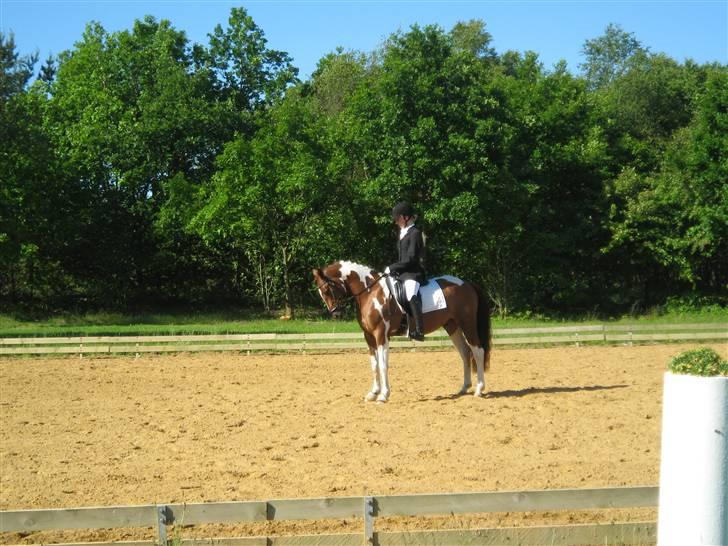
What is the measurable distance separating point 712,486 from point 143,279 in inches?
1339

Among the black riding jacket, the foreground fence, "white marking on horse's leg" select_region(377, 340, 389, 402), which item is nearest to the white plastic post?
the foreground fence

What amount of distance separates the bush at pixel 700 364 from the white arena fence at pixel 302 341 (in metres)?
16.6

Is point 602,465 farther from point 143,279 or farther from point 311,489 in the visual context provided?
point 143,279

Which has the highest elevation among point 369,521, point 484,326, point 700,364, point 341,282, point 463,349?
point 341,282

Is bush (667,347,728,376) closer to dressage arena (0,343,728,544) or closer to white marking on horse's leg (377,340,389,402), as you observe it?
dressage arena (0,343,728,544)

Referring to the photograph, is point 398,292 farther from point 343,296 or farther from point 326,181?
point 326,181

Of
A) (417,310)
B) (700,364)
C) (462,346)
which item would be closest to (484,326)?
(462,346)

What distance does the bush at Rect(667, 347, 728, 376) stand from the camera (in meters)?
4.17

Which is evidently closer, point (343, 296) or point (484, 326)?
point (343, 296)

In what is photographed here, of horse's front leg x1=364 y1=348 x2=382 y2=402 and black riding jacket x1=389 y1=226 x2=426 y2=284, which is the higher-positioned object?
black riding jacket x1=389 y1=226 x2=426 y2=284

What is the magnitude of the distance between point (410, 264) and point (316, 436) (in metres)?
3.25

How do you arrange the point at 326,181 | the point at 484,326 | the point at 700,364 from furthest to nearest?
the point at 326,181 → the point at 484,326 → the point at 700,364

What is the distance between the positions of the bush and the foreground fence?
1999mm

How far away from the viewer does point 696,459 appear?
4008 millimetres
